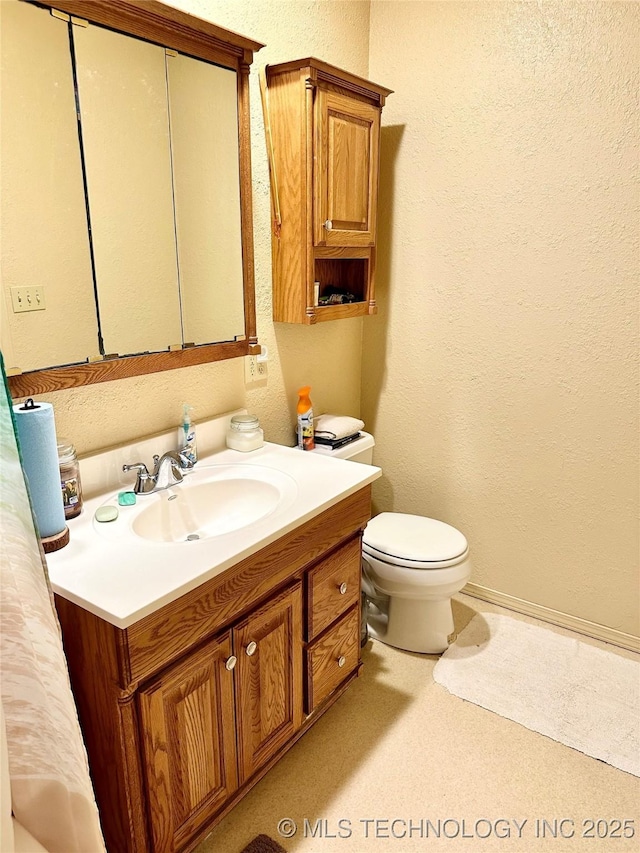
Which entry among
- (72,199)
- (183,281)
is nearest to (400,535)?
(183,281)

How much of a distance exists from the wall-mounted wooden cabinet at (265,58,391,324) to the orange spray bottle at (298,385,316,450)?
29 centimetres

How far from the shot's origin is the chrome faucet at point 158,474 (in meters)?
1.52

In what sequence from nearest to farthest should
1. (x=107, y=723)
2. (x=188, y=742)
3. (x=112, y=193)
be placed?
1. (x=107, y=723)
2. (x=188, y=742)
3. (x=112, y=193)

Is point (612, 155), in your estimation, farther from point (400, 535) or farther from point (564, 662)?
point (564, 662)

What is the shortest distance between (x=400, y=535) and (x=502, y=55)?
164 cm

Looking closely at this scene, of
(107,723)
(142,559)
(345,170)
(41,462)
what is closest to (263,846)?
(107,723)

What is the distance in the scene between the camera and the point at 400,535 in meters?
2.13

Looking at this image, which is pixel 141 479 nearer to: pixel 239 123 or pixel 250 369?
pixel 250 369

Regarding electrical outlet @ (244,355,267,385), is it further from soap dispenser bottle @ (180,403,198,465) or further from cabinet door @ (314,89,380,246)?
cabinet door @ (314,89,380,246)

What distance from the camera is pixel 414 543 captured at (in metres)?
2.07

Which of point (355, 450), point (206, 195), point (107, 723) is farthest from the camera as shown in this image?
point (355, 450)

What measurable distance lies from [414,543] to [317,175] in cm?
123

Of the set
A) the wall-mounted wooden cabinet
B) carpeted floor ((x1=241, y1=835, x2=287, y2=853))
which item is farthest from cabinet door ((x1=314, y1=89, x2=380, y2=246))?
carpeted floor ((x1=241, y1=835, x2=287, y2=853))

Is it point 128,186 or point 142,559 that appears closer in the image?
point 142,559
